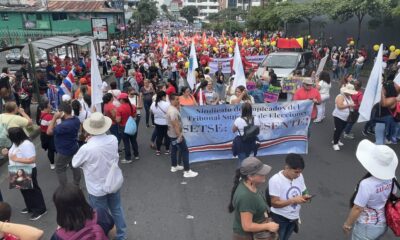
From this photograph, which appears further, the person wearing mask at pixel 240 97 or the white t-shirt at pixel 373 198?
the person wearing mask at pixel 240 97

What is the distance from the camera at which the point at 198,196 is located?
246 inches

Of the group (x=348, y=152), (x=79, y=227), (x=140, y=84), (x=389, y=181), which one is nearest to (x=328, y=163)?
(x=348, y=152)

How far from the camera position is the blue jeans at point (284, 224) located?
12.7ft

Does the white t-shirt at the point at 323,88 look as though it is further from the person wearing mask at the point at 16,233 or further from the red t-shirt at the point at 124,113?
the person wearing mask at the point at 16,233

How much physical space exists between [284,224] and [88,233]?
2193 mm

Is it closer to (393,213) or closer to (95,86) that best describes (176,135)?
(95,86)

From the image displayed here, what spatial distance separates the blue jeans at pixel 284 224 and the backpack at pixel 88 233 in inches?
76.8

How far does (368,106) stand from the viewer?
254 inches

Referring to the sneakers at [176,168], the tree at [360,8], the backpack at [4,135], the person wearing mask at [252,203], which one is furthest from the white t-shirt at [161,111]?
the tree at [360,8]

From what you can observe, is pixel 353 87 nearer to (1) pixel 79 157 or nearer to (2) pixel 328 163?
(2) pixel 328 163

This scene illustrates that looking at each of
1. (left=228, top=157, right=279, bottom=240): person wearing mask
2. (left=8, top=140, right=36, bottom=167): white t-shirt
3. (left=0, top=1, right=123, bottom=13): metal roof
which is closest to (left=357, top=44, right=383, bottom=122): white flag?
(left=228, top=157, right=279, bottom=240): person wearing mask

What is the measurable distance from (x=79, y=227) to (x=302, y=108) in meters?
6.03

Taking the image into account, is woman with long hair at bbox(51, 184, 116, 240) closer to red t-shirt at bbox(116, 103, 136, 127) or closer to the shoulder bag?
the shoulder bag

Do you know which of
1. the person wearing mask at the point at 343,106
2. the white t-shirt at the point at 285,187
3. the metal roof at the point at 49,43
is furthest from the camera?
the metal roof at the point at 49,43
